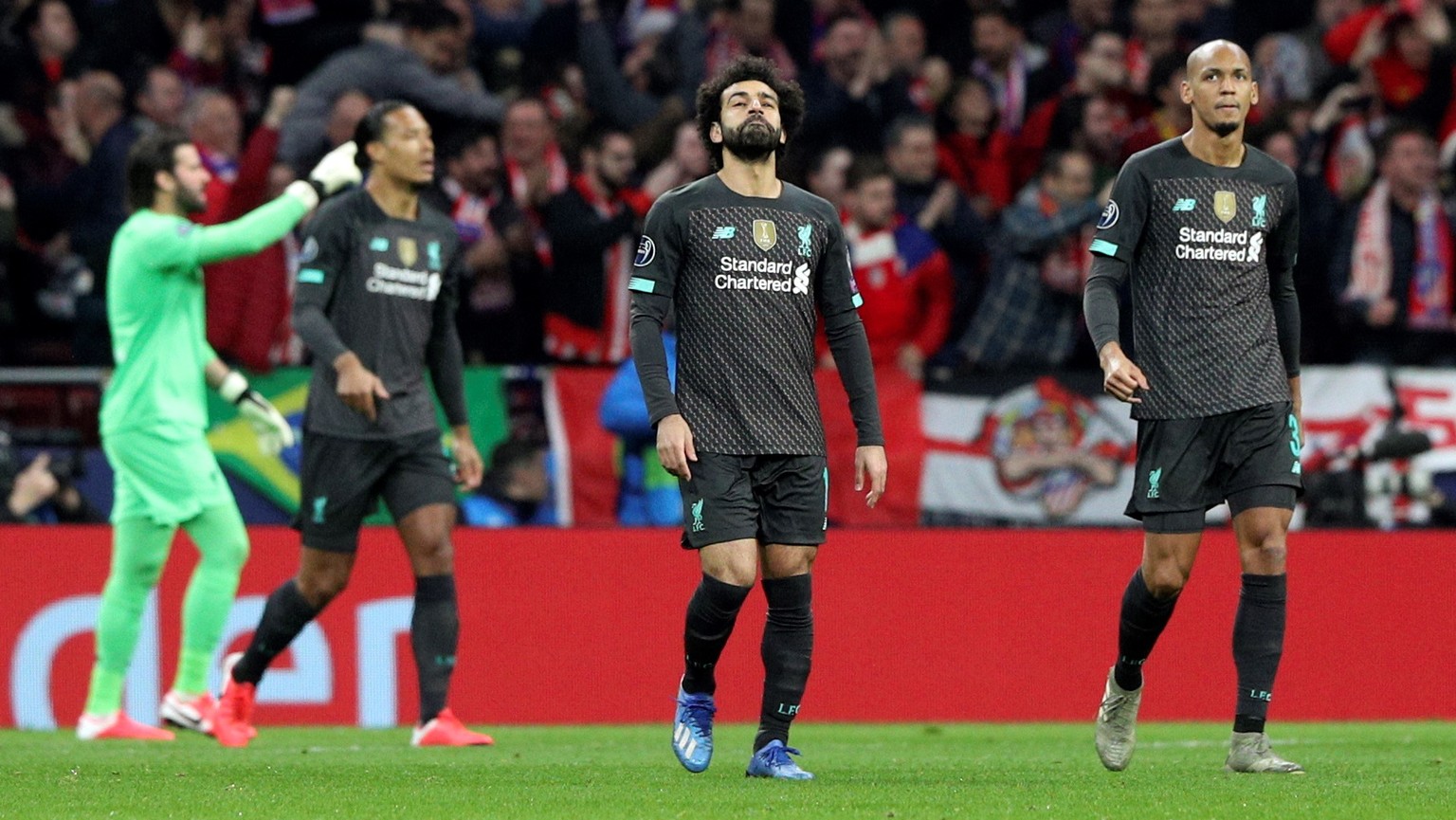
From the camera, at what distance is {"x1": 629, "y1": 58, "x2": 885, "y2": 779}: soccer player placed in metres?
6.75

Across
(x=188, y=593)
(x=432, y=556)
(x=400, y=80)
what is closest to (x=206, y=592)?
(x=188, y=593)

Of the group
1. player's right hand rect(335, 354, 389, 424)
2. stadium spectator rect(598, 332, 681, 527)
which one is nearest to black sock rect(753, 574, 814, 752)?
player's right hand rect(335, 354, 389, 424)

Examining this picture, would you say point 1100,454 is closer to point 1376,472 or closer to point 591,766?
point 1376,472

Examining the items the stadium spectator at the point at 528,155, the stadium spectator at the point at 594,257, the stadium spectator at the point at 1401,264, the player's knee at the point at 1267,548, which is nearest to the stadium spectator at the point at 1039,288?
the stadium spectator at the point at 1401,264

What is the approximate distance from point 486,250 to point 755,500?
20.4ft

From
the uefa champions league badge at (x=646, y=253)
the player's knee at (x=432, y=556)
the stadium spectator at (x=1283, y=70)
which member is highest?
the stadium spectator at (x=1283, y=70)

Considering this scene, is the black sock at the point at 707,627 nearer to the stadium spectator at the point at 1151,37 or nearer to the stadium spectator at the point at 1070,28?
the stadium spectator at the point at 1151,37

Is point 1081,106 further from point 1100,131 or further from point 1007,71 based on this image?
point 1007,71

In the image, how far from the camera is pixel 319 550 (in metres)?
8.85

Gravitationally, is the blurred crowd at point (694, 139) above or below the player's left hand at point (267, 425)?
above

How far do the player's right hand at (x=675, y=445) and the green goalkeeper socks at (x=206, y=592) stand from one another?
3273mm

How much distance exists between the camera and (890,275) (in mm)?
12555

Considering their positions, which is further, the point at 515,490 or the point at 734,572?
the point at 515,490

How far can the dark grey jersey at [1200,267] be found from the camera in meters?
7.04
